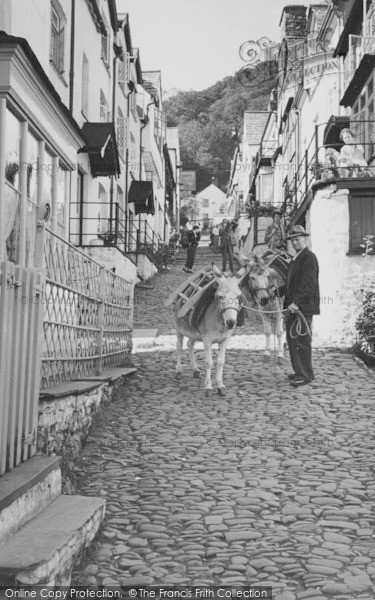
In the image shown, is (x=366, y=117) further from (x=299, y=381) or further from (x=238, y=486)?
(x=238, y=486)

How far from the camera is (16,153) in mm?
9102

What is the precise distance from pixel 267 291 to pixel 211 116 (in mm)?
75569

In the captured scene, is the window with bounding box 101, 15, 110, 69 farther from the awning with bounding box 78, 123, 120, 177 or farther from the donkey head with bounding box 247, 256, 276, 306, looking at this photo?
the donkey head with bounding box 247, 256, 276, 306

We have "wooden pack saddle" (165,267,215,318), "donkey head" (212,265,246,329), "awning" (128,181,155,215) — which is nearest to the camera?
"donkey head" (212,265,246,329)

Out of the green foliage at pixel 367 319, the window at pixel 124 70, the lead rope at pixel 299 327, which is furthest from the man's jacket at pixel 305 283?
the window at pixel 124 70

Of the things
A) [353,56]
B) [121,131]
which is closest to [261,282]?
[353,56]

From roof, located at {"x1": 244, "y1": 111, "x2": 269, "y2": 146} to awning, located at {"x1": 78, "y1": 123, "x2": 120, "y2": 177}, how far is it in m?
40.5

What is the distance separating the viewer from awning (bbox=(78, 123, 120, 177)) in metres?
21.8

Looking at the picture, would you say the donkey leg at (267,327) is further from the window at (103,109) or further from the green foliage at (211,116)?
the green foliage at (211,116)

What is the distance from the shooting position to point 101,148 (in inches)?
854

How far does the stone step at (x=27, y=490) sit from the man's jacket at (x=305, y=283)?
701 centimetres

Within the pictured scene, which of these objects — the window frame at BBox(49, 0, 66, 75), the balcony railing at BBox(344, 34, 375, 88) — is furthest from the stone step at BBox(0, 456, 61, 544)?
the balcony railing at BBox(344, 34, 375, 88)

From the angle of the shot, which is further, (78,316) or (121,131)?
(121,131)

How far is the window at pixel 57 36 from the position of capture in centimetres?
1914
